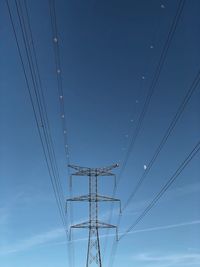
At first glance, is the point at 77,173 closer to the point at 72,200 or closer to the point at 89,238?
the point at 72,200

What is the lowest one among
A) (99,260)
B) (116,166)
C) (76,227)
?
(99,260)

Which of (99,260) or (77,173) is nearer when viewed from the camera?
(99,260)

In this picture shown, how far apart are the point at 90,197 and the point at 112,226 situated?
5577 mm

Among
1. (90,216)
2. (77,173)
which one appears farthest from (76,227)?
(77,173)

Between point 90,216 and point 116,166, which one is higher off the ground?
point 116,166

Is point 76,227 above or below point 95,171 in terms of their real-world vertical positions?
below

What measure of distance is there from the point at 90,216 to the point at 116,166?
8.57 meters

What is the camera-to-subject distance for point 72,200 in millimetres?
70188

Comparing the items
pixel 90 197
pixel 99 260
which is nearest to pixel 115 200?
pixel 90 197

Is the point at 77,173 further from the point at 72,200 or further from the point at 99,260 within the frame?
the point at 99,260

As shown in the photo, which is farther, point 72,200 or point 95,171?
point 95,171

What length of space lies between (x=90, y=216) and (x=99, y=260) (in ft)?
24.0

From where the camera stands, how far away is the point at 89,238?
230 feet

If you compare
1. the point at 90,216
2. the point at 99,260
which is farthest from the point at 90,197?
the point at 99,260
